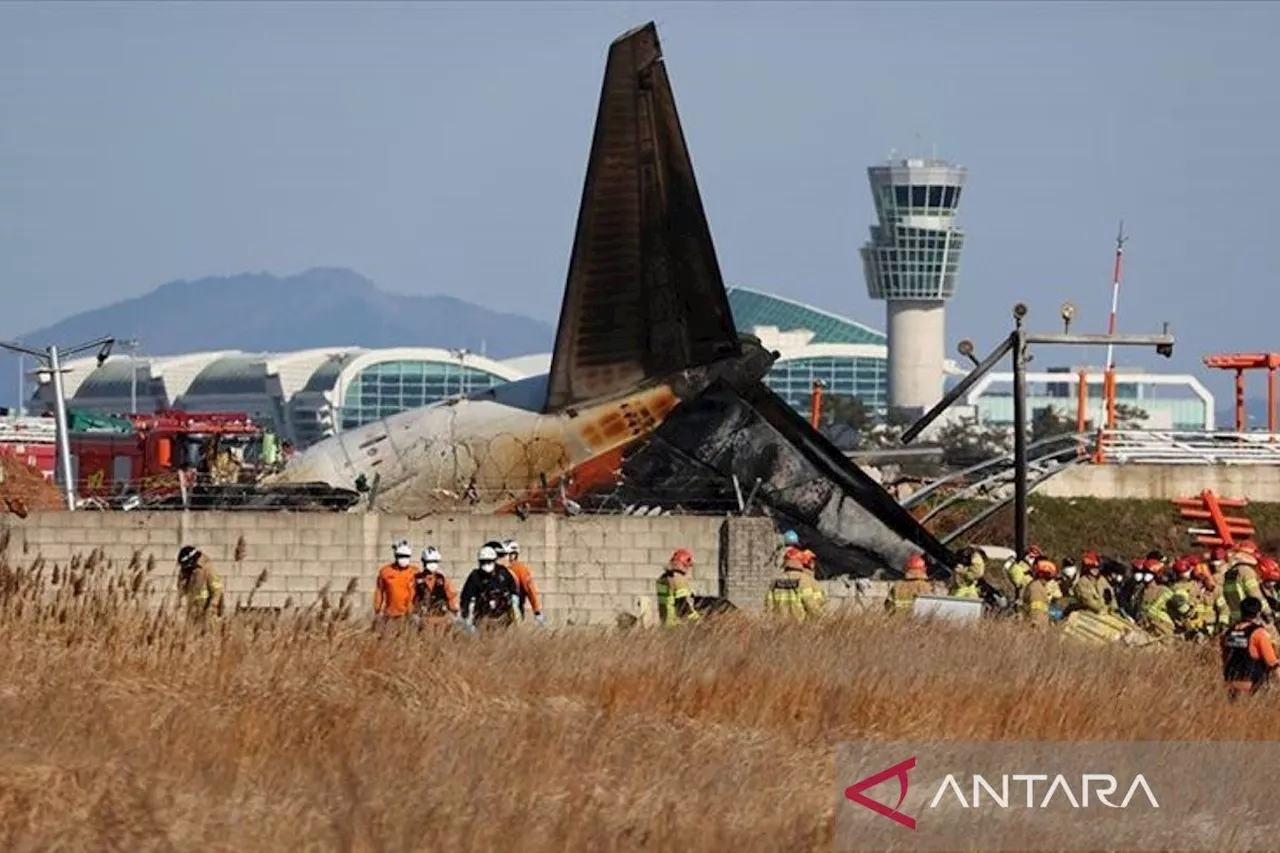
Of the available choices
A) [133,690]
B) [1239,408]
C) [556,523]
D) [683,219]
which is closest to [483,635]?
[133,690]

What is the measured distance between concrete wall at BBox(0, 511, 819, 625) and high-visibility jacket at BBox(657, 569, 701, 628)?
4849mm

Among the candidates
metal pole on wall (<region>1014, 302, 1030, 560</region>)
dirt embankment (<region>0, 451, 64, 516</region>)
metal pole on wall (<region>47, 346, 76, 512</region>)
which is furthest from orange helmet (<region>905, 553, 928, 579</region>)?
metal pole on wall (<region>47, 346, 76, 512</region>)

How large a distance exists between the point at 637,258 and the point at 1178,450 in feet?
87.0

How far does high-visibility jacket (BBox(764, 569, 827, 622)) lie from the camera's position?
1255 inches

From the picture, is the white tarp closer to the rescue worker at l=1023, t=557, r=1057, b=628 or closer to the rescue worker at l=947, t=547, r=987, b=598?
the rescue worker at l=1023, t=557, r=1057, b=628

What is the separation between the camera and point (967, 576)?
3681 centimetres

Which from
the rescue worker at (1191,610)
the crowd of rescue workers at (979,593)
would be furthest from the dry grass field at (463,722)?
the rescue worker at (1191,610)

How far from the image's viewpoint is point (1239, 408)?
230 ft

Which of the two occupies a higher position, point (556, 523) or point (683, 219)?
point (683, 219)

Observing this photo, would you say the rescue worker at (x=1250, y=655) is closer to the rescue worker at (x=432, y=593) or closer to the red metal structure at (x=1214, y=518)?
the rescue worker at (x=432, y=593)

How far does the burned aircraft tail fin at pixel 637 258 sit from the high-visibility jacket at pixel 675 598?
8.02m

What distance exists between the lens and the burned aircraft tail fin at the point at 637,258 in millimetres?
39281

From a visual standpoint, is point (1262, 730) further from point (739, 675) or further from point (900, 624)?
point (900, 624)

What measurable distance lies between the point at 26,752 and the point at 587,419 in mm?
24546
